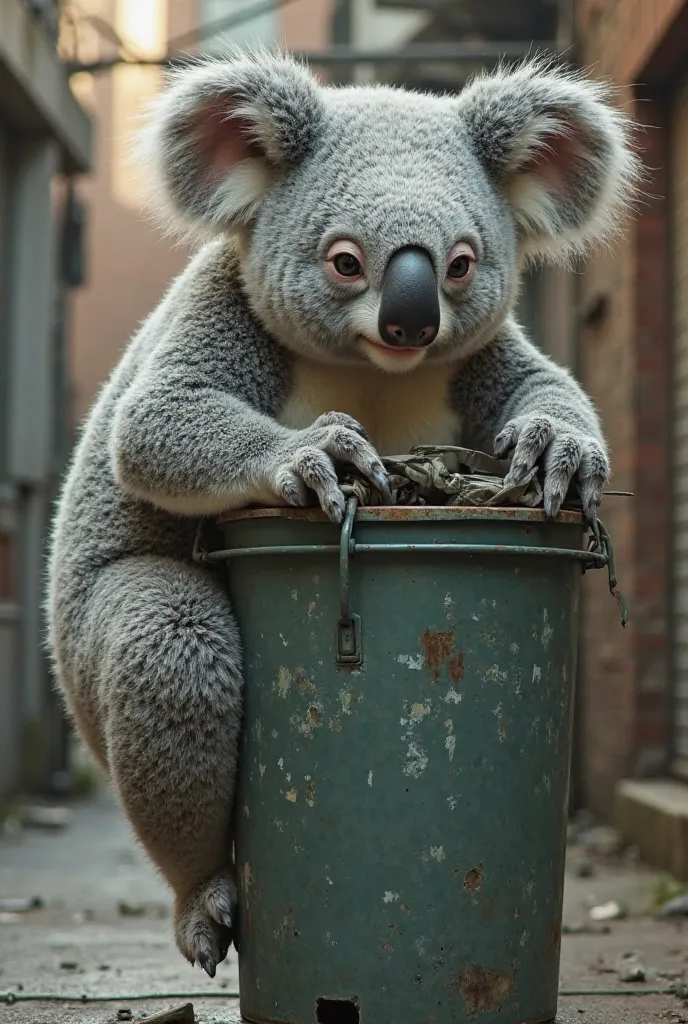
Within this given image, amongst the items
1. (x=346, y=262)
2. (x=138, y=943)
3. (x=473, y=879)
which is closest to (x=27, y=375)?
(x=138, y=943)

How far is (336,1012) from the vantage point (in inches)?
89.6

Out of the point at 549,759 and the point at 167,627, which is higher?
the point at 167,627

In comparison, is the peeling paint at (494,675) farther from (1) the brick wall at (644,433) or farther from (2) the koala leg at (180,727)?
(1) the brick wall at (644,433)

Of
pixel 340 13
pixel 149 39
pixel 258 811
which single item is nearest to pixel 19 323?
pixel 340 13

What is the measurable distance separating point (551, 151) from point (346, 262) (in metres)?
0.57

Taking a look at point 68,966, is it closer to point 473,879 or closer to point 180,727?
point 180,727

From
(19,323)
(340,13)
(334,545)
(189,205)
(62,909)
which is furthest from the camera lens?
(340,13)

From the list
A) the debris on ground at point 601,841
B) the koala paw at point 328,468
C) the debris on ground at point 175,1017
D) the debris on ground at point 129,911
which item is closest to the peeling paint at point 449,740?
the koala paw at point 328,468

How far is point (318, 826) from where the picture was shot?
2.24 meters

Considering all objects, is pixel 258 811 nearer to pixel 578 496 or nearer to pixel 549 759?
pixel 549 759

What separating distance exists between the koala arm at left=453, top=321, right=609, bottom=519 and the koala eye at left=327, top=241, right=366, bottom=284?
377mm

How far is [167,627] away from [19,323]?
4.39m

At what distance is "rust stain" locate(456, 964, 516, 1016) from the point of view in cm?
222

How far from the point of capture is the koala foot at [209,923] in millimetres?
2424
